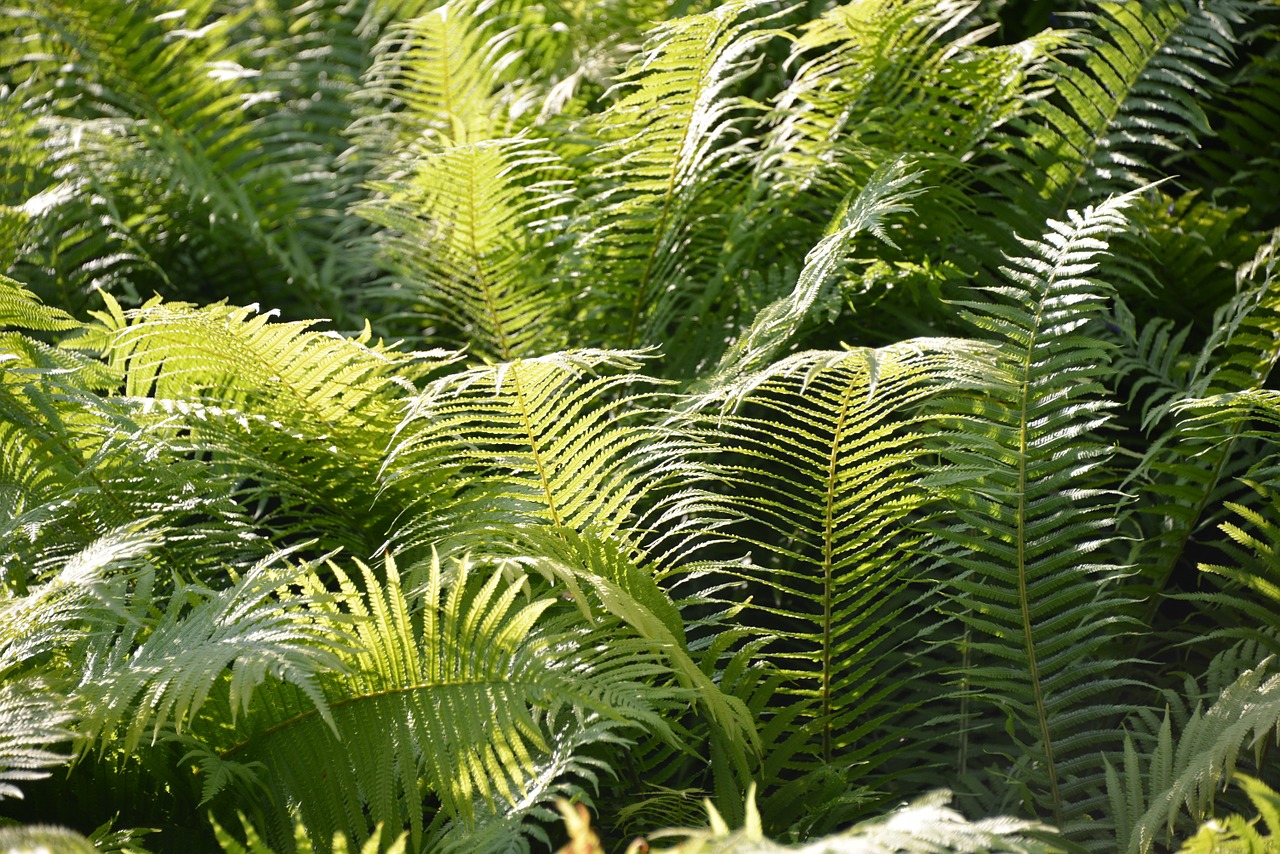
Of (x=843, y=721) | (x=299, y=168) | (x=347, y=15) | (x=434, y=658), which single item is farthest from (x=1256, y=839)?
(x=347, y=15)

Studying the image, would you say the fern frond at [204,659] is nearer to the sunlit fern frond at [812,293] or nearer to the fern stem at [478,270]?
the sunlit fern frond at [812,293]

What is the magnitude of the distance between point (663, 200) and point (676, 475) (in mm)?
561

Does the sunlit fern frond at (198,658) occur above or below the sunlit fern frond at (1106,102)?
below

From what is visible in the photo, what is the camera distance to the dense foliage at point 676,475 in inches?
43.3

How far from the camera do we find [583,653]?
1115mm

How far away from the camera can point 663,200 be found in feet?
5.98

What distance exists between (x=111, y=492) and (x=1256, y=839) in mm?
1329

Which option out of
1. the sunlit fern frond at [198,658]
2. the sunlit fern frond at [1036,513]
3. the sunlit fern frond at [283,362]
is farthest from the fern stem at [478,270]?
the sunlit fern frond at [1036,513]

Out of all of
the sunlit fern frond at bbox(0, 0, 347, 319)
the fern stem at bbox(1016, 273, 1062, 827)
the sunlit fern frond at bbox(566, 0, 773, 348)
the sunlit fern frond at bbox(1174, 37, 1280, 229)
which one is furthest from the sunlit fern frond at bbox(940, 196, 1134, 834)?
the sunlit fern frond at bbox(0, 0, 347, 319)

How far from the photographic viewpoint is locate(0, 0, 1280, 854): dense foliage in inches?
43.3

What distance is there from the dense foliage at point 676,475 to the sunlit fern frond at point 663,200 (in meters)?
0.01

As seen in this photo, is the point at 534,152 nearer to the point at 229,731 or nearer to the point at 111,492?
the point at 111,492

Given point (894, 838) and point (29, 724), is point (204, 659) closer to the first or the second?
point (29, 724)

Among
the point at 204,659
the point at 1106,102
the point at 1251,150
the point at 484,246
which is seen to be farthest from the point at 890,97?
the point at 204,659
